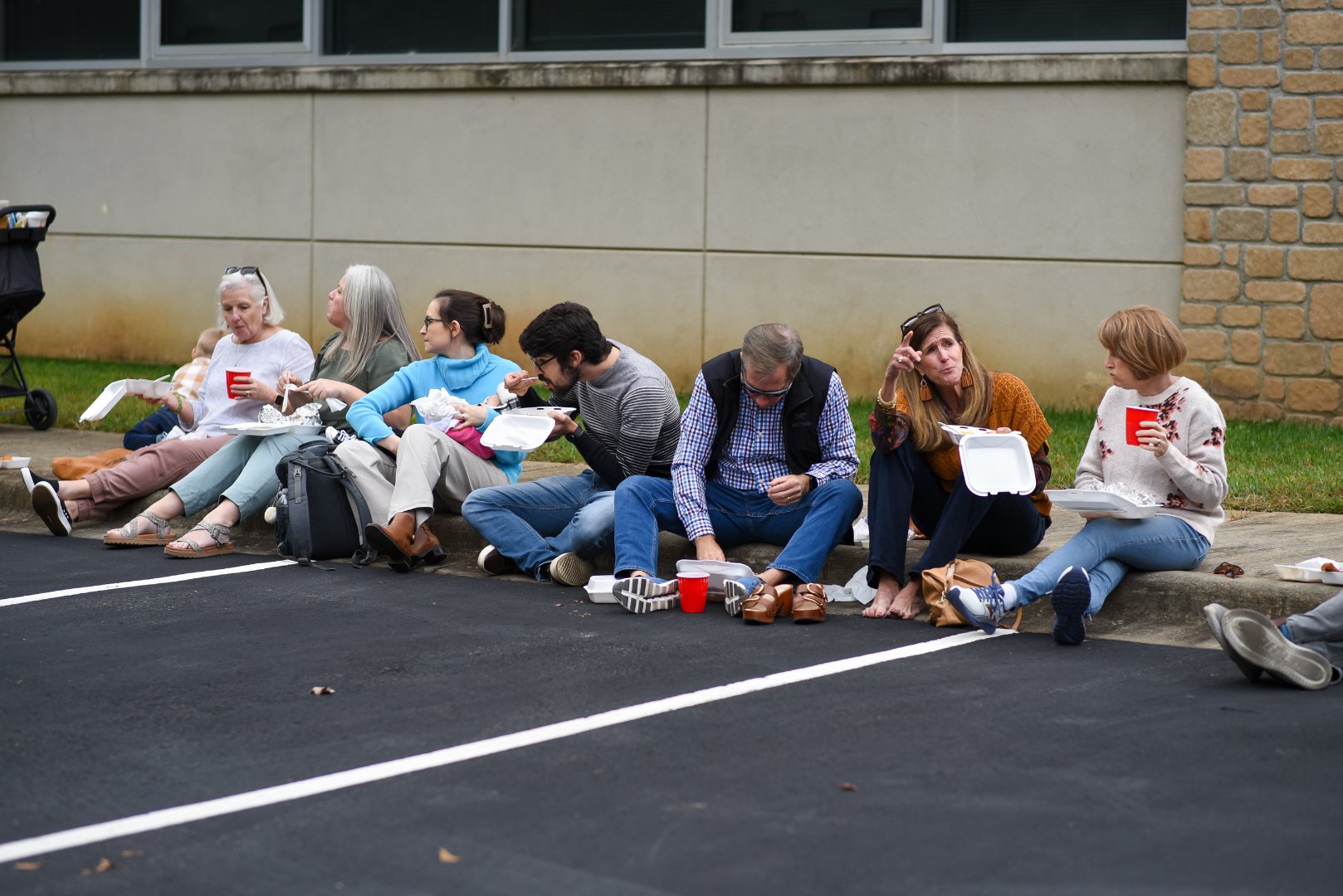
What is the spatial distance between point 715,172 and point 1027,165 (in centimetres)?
242

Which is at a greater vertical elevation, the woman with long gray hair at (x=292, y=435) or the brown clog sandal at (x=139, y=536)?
the woman with long gray hair at (x=292, y=435)

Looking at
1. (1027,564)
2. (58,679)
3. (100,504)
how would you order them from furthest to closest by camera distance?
(100,504), (1027,564), (58,679)

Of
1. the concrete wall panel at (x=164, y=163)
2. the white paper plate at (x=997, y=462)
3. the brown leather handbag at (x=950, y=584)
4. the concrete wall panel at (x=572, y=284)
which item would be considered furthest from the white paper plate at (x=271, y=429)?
the concrete wall panel at (x=164, y=163)

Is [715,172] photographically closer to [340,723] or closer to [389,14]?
[389,14]

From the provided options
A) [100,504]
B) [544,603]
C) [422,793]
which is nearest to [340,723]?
[422,793]

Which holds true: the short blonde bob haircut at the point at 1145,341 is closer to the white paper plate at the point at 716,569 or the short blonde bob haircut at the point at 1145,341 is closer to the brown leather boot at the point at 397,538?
the white paper plate at the point at 716,569

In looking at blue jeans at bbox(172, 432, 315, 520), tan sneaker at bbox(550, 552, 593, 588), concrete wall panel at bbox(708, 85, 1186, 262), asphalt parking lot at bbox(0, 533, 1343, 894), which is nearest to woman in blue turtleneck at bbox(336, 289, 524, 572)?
blue jeans at bbox(172, 432, 315, 520)

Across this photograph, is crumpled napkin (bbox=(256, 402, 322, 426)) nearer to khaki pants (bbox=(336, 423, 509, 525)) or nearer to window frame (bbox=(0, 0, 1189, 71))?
khaki pants (bbox=(336, 423, 509, 525))

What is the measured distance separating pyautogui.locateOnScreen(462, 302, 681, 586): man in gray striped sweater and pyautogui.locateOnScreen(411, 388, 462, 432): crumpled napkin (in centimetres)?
49

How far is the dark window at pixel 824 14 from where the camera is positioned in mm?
12461

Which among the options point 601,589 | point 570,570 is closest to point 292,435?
point 570,570

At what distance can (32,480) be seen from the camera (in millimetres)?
8688

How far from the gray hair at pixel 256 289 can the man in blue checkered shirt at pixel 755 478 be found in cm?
271

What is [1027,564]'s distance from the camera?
6.57 m
